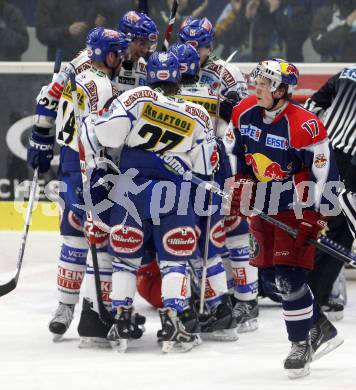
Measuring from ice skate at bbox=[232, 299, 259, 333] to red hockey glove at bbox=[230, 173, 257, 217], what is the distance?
1160 millimetres

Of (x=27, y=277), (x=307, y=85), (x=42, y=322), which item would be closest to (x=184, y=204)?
(x=42, y=322)

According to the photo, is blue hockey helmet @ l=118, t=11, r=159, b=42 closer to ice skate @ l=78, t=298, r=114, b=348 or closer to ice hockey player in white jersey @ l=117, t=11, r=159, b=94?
ice hockey player in white jersey @ l=117, t=11, r=159, b=94

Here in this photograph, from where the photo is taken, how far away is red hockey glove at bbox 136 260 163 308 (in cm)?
734

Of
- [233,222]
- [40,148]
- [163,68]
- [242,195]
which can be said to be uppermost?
[163,68]

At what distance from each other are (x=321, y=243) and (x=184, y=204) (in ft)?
2.97

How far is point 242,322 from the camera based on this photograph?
697 centimetres

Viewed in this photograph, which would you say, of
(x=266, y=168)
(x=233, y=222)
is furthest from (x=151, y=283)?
(x=266, y=168)

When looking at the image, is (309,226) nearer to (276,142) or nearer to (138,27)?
(276,142)

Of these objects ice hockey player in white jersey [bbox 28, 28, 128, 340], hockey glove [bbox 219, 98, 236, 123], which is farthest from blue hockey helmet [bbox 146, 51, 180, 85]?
hockey glove [bbox 219, 98, 236, 123]

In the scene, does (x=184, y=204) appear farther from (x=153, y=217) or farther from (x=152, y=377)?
(x=152, y=377)

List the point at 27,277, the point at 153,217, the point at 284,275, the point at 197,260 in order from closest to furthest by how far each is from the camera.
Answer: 1. the point at 284,275
2. the point at 153,217
3. the point at 197,260
4. the point at 27,277

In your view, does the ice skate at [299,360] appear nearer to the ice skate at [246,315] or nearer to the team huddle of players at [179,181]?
the team huddle of players at [179,181]

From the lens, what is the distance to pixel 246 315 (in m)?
7.00

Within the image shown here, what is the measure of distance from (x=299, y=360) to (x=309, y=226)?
561 millimetres
